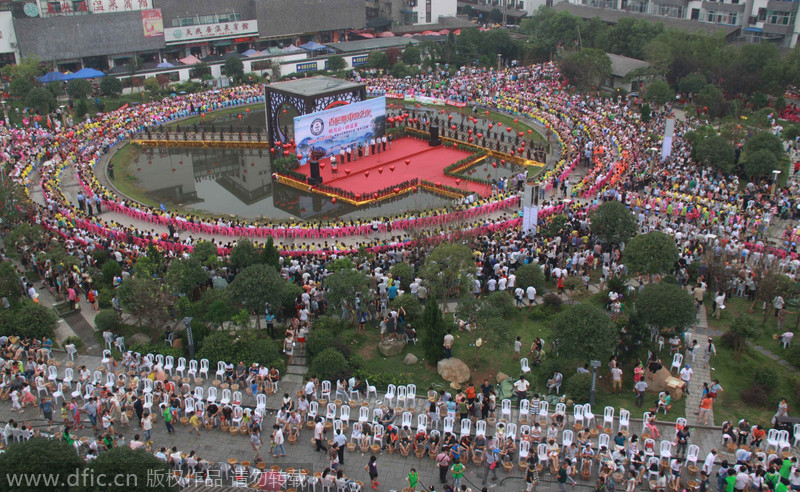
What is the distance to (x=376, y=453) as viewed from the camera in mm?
18469

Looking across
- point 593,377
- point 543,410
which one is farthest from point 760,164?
point 543,410

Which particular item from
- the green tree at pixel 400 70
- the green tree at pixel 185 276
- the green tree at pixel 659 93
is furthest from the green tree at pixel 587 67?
the green tree at pixel 185 276

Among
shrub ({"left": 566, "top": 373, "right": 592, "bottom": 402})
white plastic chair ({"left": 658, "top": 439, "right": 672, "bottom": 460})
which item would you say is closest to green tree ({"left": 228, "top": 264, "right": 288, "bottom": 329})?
shrub ({"left": 566, "top": 373, "right": 592, "bottom": 402})

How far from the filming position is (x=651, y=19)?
75.0 metres

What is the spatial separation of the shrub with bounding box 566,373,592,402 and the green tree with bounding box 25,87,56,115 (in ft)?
158

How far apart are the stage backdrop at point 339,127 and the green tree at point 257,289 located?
20114mm

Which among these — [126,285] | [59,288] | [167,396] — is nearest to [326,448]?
[167,396]

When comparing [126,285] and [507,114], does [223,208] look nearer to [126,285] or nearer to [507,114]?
[126,285]

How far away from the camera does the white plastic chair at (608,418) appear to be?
18859 millimetres

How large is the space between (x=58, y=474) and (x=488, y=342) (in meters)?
11.7

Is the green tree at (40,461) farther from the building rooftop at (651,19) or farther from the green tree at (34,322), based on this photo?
the building rooftop at (651,19)

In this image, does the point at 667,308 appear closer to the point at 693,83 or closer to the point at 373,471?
the point at 373,471

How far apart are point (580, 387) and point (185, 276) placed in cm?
1429

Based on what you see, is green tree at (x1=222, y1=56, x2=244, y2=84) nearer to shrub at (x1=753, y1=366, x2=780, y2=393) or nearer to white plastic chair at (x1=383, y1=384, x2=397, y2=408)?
white plastic chair at (x1=383, y1=384, x2=397, y2=408)
